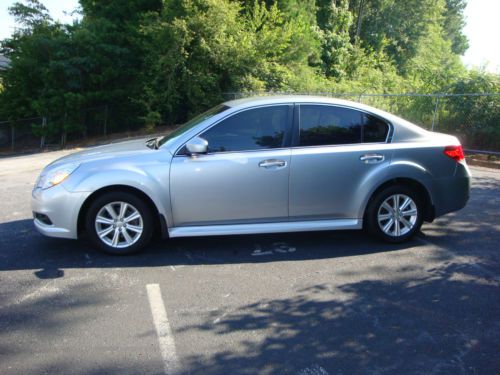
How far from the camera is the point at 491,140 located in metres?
12.5

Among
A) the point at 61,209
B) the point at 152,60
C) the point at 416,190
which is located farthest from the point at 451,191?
the point at 152,60

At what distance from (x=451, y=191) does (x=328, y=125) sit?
1.65 meters

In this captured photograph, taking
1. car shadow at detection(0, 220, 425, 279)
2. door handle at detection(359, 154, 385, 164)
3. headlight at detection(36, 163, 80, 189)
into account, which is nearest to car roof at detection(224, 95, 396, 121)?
door handle at detection(359, 154, 385, 164)

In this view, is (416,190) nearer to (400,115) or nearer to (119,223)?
(119,223)

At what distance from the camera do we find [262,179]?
5266mm

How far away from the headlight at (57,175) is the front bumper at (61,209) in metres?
0.06

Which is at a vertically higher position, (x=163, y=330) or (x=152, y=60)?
(x=152, y=60)

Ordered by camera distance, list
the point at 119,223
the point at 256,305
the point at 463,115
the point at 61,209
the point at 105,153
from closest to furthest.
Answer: the point at 256,305 → the point at 61,209 → the point at 119,223 → the point at 105,153 → the point at 463,115

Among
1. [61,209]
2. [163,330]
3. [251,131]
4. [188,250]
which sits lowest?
[163,330]

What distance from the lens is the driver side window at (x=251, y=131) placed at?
17.5ft

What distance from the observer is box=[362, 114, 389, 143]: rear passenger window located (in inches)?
221

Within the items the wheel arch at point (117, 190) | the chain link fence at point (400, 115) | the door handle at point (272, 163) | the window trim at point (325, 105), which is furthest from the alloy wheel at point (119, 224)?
the chain link fence at point (400, 115)

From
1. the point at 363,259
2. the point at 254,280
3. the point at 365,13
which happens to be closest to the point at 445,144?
the point at 363,259

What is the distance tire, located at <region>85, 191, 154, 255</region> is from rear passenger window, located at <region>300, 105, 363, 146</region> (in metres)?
1.94
